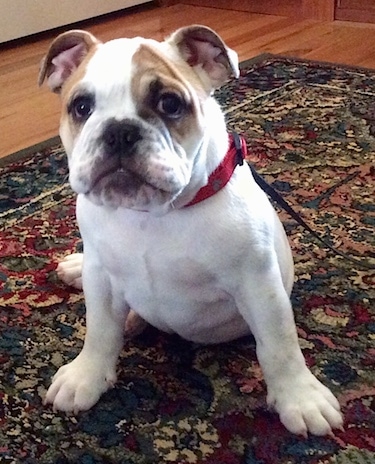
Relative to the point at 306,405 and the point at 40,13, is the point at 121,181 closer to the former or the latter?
the point at 306,405

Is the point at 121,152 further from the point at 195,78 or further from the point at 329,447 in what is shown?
the point at 329,447

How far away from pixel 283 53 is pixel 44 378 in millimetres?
1918

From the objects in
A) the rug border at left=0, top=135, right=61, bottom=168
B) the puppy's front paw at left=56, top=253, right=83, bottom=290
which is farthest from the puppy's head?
the rug border at left=0, top=135, right=61, bottom=168

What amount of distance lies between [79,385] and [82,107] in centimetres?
40

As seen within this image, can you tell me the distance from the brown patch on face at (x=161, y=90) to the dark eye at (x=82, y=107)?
0.06 meters

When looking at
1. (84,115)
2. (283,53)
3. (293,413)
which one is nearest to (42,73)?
(84,115)

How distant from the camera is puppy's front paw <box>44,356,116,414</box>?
44.2 inches

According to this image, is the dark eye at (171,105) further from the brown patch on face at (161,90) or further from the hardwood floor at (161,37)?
the hardwood floor at (161,37)

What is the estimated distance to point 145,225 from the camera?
1.04 meters

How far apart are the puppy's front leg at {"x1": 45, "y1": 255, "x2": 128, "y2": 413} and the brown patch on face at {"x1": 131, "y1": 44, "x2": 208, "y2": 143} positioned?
25cm

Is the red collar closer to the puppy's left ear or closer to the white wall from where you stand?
the puppy's left ear

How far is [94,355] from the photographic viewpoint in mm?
1149

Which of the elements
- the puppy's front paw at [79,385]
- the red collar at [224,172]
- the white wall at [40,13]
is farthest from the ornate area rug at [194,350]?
the white wall at [40,13]

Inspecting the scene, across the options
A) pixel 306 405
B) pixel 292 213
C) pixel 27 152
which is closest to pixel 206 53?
pixel 292 213
